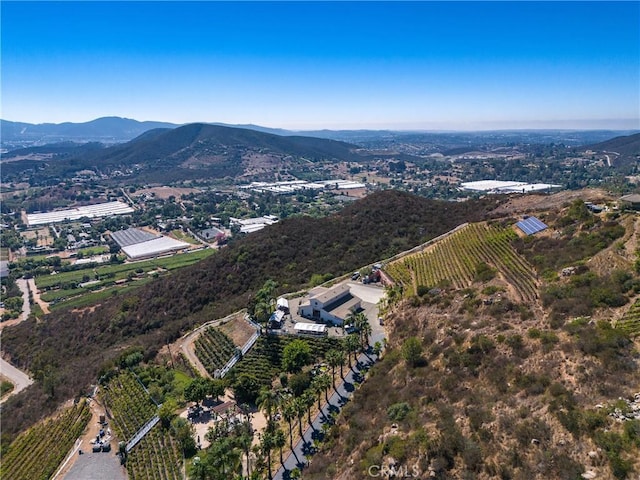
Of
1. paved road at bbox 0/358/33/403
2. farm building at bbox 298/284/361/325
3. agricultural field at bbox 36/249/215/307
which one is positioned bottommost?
agricultural field at bbox 36/249/215/307

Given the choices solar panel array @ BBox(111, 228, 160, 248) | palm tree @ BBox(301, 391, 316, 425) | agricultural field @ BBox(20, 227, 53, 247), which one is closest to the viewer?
palm tree @ BBox(301, 391, 316, 425)

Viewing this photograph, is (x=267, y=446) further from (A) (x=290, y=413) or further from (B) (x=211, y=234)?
(B) (x=211, y=234)

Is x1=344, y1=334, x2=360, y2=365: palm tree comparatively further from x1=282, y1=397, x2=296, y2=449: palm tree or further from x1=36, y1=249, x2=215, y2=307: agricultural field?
x1=36, y1=249, x2=215, y2=307: agricultural field

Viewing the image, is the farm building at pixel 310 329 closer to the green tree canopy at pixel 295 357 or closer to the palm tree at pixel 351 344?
the green tree canopy at pixel 295 357

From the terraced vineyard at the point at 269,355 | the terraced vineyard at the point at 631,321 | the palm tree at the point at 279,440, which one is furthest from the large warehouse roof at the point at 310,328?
the terraced vineyard at the point at 631,321

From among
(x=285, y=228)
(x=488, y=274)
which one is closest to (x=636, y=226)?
(x=488, y=274)

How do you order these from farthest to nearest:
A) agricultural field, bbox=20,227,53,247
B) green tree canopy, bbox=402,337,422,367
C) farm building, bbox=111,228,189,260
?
agricultural field, bbox=20,227,53,247 < farm building, bbox=111,228,189,260 < green tree canopy, bbox=402,337,422,367

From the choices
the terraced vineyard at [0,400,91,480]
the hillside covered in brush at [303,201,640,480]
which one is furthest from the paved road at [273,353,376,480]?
the terraced vineyard at [0,400,91,480]
